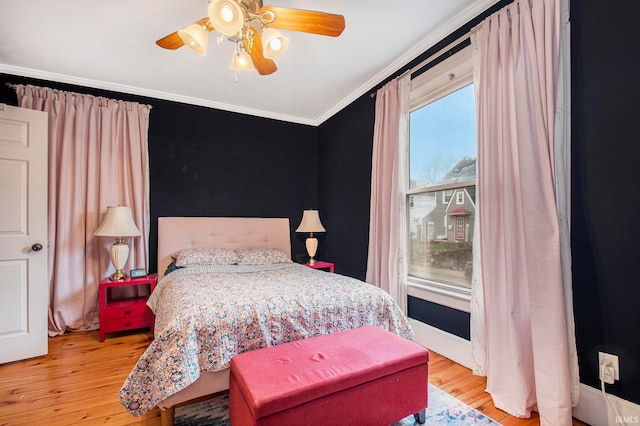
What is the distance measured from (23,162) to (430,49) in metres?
3.61

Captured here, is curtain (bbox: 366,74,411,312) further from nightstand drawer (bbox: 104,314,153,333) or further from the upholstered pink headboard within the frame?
nightstand drawer (bbox: 104,314,153,333)

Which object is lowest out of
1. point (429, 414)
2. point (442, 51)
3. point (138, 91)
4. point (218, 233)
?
point (429, 414)

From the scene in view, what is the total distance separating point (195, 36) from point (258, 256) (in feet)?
7.39

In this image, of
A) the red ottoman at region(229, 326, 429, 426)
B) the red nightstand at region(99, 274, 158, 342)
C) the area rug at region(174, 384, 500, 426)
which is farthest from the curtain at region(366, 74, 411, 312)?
the red nightstand at region(99, 274, 158, 342)

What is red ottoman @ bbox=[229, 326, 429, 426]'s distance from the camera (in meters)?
1.26

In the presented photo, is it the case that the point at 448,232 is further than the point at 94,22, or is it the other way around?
the point at 448,232

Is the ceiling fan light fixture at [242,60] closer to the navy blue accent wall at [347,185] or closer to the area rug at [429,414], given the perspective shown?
the navy blue accent wall at [347,185]

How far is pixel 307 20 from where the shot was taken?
5.35 ft

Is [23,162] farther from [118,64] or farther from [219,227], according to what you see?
[219,227]

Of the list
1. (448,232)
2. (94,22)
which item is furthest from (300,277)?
(94,22)

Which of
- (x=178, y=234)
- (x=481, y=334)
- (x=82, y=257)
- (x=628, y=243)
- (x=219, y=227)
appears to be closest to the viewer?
(x=628, y=243)

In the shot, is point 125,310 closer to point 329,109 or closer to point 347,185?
point 347,185

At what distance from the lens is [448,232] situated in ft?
8.32

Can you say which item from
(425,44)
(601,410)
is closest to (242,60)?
(425,44)
